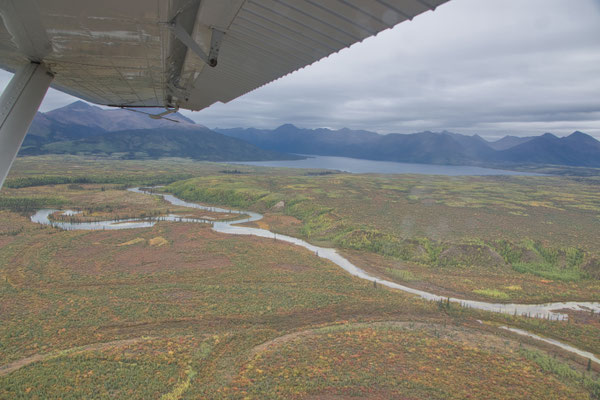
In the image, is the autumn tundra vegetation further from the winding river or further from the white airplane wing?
the white airplane wing

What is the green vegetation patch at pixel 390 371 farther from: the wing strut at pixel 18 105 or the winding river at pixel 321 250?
the wing strut at pixel 18 105

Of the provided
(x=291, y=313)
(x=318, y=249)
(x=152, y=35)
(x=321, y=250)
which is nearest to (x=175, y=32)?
(x=152, y=35)

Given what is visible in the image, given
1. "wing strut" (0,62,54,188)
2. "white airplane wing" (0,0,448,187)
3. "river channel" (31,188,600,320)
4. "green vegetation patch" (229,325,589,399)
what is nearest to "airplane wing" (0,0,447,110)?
"white airplane wing" (0,0,448,187)

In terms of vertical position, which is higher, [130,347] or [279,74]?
[279,74]

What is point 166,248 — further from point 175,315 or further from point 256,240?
point 175,315

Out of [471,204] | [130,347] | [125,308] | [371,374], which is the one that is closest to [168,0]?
[371,374]
